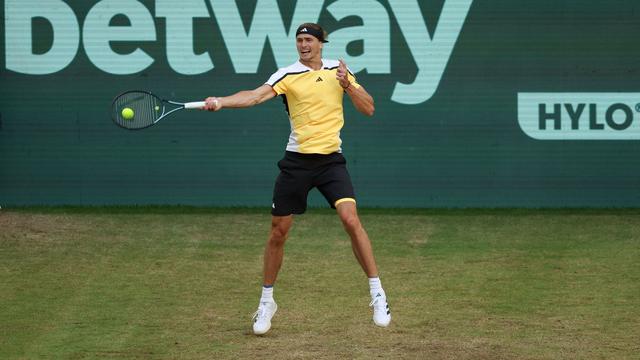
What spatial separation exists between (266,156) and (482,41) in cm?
279

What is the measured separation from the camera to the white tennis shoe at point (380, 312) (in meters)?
7.71

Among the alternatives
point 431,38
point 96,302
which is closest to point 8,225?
point 96,302

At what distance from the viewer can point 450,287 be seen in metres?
9.48

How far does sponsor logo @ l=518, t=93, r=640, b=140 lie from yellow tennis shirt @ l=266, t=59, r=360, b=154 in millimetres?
6280

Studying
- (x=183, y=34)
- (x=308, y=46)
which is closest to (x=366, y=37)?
(x=183, y=34)

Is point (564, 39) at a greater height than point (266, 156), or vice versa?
point (564, 39)

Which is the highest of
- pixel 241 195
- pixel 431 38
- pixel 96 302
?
pixel 431 38

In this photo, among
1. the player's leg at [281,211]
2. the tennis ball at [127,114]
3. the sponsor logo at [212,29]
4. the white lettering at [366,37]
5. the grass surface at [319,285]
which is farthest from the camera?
the sponsor logo at [212,29]

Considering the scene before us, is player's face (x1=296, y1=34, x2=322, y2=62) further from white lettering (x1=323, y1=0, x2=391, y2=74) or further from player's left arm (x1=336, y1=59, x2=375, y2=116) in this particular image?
white lettering (x1=323, y1=0, x2=391, y2=74)

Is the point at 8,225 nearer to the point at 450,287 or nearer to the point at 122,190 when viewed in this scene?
the point at 122,190

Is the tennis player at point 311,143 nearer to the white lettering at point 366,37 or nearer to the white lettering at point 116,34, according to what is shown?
the white lettering at point 366,37

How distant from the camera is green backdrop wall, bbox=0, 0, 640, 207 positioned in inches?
541

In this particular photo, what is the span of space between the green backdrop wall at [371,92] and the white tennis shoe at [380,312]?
6081 mm

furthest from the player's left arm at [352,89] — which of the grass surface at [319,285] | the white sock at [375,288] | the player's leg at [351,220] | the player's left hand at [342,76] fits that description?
the grass surface at [319,285]
